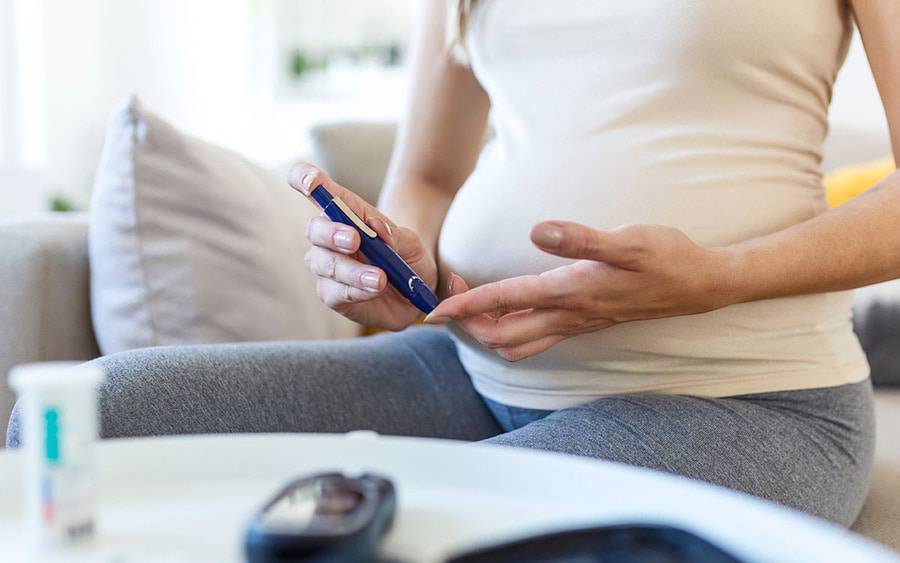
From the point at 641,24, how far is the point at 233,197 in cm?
57

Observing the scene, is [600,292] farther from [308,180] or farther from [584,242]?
[308,180]

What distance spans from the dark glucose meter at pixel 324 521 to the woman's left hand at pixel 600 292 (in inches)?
9.8

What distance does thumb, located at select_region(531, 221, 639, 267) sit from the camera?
58 cm

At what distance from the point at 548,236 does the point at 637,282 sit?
0.40 ft

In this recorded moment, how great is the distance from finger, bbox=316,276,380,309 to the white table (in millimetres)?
279

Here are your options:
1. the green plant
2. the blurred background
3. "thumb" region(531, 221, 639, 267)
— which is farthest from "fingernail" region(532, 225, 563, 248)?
the blurred background

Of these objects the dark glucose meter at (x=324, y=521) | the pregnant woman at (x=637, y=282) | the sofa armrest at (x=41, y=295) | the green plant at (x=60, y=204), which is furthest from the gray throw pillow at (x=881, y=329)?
the green plant at (x=60, y=204)

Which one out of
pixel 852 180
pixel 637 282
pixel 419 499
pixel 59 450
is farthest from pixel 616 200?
pixel 852 180

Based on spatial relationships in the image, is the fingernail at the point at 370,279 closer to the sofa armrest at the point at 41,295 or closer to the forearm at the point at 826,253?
the forearm at the point at 826,253

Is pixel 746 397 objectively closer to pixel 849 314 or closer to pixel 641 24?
pixel 849 314

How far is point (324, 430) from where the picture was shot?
842mm

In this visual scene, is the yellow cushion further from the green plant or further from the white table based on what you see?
the green plant

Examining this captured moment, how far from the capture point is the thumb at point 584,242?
581 mm

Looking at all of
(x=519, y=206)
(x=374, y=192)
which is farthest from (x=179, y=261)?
(x=374, y=192)
